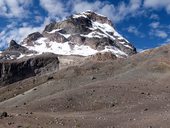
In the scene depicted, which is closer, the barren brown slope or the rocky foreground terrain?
the rocky foreground terrain

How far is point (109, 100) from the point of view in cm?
5169

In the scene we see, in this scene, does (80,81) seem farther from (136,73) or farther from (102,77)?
(136,73)

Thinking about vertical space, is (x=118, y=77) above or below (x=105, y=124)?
above

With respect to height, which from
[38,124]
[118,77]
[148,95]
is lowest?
[38,124]

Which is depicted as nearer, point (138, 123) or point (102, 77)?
point (138, 123)

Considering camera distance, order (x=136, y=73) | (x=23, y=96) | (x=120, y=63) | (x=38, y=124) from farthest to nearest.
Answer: (x=120, y=63)
(x=136, y=73)
(x=23, y=96)
(x=38, y=124)

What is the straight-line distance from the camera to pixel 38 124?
35.3 meters

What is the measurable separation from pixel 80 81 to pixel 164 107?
2650 cm

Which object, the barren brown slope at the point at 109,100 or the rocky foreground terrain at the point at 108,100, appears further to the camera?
the barren brown slope at the point at 109,100

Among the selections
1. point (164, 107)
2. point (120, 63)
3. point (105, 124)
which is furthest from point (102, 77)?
point (105, 124)

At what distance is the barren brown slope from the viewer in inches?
1451

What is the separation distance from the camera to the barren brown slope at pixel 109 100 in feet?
121

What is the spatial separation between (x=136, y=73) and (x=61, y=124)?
34.9 meters

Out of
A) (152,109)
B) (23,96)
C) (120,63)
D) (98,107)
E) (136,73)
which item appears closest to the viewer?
(152,109)
